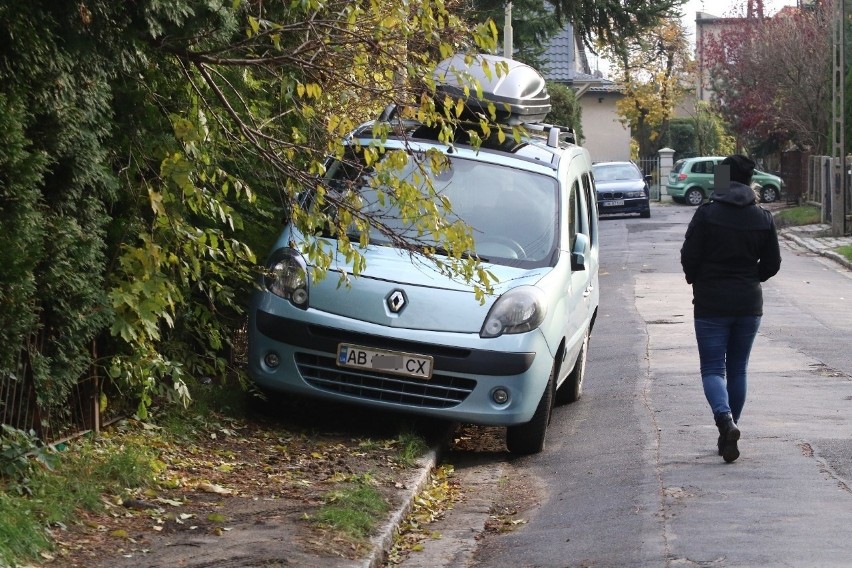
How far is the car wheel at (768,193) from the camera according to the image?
4825 cm

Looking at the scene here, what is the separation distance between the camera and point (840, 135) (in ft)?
98.3

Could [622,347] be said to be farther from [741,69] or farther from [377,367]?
[741,69]

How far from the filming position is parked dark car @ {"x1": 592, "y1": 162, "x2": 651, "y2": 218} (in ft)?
127

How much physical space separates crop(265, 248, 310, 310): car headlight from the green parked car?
39.6 meters

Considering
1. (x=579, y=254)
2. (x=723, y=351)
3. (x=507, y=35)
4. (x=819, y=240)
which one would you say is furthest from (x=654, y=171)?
(x=723, y=351)

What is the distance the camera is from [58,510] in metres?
5.76

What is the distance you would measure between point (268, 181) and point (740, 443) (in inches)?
135

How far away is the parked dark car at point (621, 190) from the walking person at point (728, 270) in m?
30.1

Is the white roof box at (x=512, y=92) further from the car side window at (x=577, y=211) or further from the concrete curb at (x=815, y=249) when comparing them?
the concrete curb at (x=815, y=249)

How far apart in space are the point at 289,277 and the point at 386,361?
0.84m

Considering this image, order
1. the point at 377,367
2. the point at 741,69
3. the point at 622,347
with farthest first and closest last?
1. the point at 741,69
2. the point at 622,347
3. the point at 377,367

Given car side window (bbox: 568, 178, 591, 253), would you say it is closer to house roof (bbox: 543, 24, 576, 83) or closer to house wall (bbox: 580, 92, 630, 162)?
house roof (bbox: 543, 24, 576, 83)

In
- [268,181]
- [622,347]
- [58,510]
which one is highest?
[268,181]

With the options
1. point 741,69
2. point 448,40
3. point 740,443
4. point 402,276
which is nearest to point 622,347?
point 740,443
